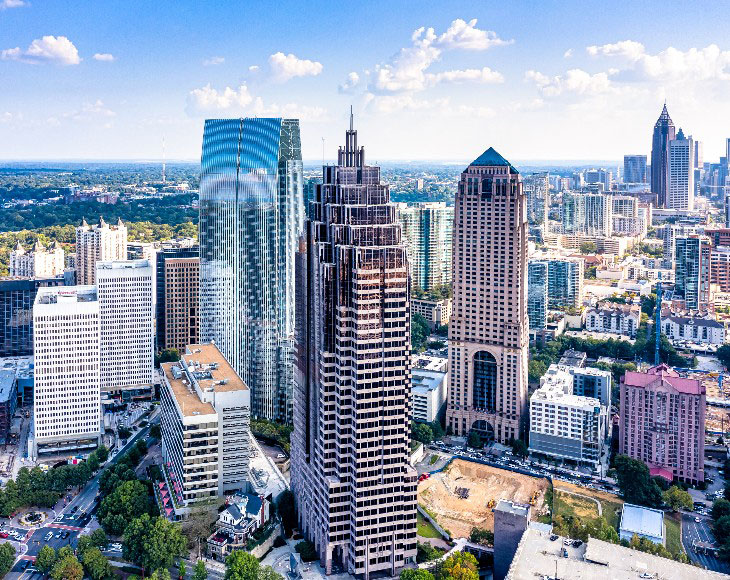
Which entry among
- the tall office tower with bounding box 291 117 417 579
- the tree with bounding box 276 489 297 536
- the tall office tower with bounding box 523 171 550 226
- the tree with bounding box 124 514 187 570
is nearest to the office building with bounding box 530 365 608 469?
the tall office tower with bounding box 291 117 417 579

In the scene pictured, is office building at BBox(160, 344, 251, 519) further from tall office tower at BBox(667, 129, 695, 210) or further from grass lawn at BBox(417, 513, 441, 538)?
tall office tower at BBox(667, 129, 695, 210)

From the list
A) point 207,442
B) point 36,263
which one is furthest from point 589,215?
point 207,442

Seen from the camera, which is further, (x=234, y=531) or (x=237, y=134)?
(x=237, y=134)

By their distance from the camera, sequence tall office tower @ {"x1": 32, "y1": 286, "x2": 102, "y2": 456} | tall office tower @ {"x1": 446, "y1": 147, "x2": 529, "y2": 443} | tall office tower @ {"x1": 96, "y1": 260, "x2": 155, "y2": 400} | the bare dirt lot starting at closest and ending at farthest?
the bare dirt lot → tall office tower @ {"x1": 32, "y1": 286, "x2": 102, "y2": 456} → tall office tower @ {"x1": 446, "y1": 147, "x2": 529, "y2": 443} → tall office tower @ {"x1": 96, "y1": 260, "x2": 155, "y2": 400}

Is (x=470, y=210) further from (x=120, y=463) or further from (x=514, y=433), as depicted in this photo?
(x=120, y=463)

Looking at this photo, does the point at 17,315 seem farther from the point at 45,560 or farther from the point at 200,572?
the point at 200,572

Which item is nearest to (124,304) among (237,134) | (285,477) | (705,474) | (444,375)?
(237,134)
